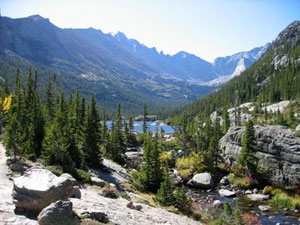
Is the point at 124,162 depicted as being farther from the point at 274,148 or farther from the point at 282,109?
the point at 282,109

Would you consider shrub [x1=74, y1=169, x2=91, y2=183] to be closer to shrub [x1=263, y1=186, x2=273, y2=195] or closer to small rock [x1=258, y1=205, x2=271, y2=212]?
small rock [x1=258, y1=205, x2=271, y2=212]

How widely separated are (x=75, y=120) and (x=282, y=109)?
10614 centimetres

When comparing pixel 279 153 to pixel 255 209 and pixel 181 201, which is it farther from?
pixel 181 201

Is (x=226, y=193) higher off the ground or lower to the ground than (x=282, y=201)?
lower

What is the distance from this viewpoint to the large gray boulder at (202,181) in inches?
2144

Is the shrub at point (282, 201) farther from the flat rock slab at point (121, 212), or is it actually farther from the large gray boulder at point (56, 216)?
the large gray boulder at point (56, 216)

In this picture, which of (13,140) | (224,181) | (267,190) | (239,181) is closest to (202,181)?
(224,181)

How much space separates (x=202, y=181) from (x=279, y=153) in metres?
15.9

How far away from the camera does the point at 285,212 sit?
40.0 metres

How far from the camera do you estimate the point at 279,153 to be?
5450 cm

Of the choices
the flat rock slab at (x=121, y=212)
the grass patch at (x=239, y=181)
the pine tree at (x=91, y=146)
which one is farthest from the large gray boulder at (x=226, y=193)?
the pine tree at (x=91, y=146)

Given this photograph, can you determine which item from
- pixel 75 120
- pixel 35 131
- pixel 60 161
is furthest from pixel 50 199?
pixel 75 120

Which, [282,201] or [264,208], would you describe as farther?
[282,201]

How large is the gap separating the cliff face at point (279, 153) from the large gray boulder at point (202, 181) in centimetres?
1123
